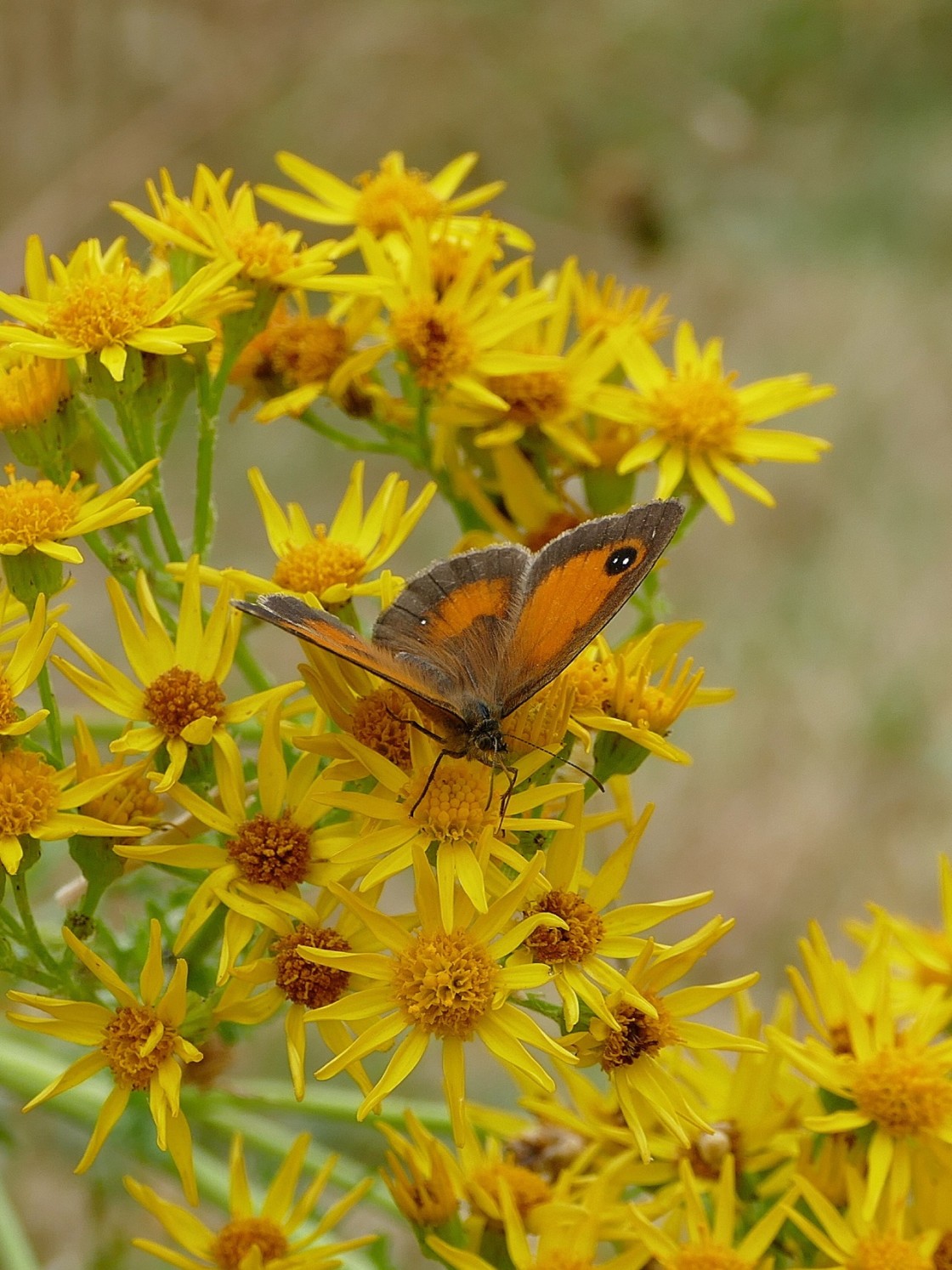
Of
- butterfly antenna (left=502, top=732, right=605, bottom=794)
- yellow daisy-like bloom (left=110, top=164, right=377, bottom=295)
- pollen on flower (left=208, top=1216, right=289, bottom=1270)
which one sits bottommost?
pollen on flower (left=208, top=1216, right=289, bottom=1270)

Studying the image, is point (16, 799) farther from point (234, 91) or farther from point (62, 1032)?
point (234, 91)

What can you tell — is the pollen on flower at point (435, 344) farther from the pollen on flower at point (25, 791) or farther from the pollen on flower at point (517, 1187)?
the pollen on flower at point (517, 1187)

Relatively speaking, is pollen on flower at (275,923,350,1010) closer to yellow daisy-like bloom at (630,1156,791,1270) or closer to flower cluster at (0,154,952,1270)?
flower cluster at (0,154,952,1270)

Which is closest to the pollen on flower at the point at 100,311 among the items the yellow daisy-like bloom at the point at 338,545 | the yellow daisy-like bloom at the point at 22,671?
the yellow daisy-like bloom at the point at 338,545

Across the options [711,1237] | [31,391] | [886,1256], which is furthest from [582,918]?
[31,391]

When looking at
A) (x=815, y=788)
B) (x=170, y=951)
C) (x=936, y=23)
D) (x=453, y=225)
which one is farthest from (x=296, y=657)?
(x=936, y=23)

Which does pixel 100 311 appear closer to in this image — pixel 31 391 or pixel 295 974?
pixel 31 391

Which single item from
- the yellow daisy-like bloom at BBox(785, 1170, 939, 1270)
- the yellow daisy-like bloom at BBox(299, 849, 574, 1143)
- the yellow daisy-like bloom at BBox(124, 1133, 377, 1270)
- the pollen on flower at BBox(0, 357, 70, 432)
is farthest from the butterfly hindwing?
the yellow daisy-like bloom at BBox(785, 1170, 939, 1270)
